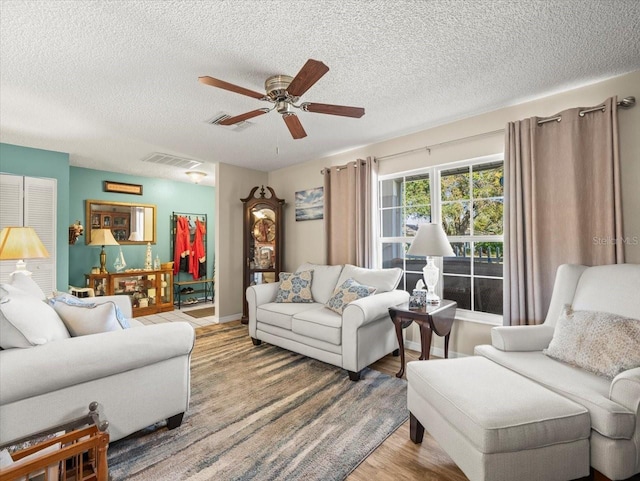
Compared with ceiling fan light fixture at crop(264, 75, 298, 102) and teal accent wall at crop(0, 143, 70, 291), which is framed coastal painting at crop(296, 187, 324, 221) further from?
teal accent wall at crop(0, 143, 70, 291)

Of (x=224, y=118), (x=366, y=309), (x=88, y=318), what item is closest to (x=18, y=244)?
(x=88, y=318)

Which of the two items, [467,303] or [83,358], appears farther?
[467,303]

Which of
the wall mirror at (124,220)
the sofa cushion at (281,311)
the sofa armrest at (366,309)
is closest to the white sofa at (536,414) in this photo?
the sofa armrest at (366,309)

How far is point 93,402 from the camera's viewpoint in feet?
5.00

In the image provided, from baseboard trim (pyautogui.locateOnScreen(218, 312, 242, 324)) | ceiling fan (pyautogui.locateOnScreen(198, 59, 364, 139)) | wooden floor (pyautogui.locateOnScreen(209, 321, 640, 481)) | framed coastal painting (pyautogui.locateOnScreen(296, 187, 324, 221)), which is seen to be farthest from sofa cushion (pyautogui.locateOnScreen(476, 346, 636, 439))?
baseboard trim (pyautogui.locateOnScreen(218, 312, 242, 324))

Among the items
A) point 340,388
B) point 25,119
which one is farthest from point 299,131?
point 25,119

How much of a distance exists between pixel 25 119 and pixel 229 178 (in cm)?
228

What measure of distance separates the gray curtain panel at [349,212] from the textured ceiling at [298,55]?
71cm

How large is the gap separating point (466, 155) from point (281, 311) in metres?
2.44

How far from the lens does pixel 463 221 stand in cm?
316

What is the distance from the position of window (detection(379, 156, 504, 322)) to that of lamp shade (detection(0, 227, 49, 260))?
11.6ft

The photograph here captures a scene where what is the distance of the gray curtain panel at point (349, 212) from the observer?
3.66 m

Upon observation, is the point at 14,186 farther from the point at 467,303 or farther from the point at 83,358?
the point at 467,303

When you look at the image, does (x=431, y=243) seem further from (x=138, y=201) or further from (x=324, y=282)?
(x=138, y=201)
